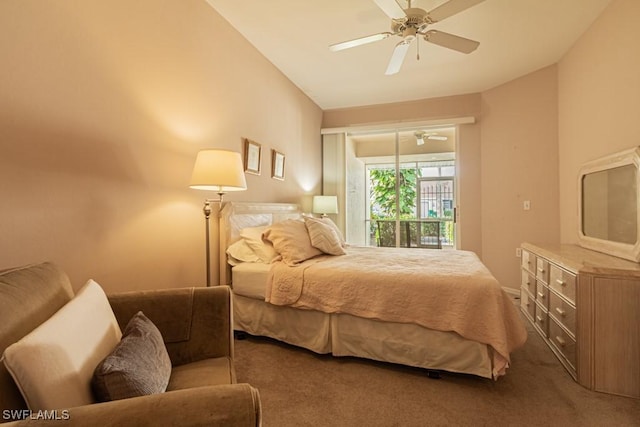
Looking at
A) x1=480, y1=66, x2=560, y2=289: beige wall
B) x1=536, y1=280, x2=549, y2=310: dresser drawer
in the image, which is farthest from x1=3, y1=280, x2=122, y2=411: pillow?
x1=480, y1=66, x2=560, y2=289: beige wall

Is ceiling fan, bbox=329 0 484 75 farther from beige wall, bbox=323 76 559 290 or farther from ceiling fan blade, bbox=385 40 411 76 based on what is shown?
beige wall, bbox=323 76 559 290

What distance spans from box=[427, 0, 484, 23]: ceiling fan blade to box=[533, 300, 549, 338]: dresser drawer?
2.36 meters

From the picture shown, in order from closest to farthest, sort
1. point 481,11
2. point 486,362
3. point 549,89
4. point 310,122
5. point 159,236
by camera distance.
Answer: point 486,362 → point 159,236 → point 481,11 → point 549,89 → point 310,122

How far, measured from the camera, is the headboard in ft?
8.30

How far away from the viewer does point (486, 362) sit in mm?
1837

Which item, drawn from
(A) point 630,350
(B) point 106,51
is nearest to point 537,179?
(A) point 630,350

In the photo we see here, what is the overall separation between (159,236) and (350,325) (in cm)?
146

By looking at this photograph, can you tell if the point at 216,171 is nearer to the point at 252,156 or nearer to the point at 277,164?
the point at 252,156

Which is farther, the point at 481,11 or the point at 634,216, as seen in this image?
the point at 481,11

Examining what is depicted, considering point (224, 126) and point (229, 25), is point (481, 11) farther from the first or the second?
point (224, 126)

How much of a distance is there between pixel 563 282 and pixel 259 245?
2273 millimetres

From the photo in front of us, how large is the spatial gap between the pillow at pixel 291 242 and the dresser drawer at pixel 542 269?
6.13 feet

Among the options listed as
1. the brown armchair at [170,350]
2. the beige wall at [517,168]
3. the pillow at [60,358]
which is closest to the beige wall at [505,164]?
the beige wall at [517,168]

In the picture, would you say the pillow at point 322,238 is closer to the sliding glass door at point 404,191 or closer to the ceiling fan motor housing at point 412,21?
the ceiling fan motor housing at point 412,21
